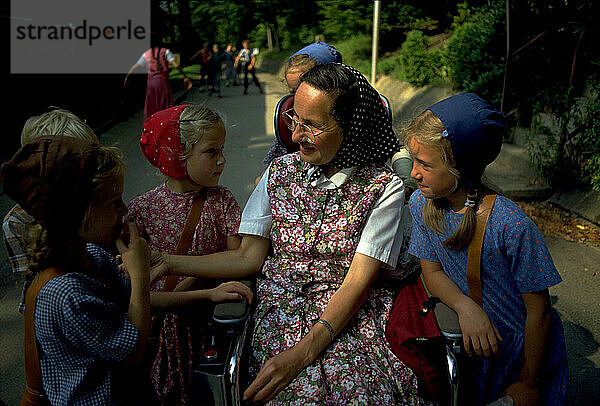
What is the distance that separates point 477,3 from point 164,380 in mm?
12079

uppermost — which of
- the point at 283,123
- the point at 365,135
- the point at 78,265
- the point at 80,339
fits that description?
the point at 365,135

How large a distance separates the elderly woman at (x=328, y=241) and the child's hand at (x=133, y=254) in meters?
0.50

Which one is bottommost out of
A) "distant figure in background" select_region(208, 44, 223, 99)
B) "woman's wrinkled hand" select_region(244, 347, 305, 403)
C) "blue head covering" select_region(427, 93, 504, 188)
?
"distant figure in background" select_region(208, 44, 223, 99)

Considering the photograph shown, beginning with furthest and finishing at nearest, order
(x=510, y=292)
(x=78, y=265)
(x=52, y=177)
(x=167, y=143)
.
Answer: (x=167, y=143) → (x=510, y=292) → (x=78, y=265) → (x=52, y=177)

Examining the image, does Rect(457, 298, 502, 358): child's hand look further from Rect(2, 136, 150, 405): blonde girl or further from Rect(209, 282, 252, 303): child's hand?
Rect(2, 136, 150, 405): blonde girl

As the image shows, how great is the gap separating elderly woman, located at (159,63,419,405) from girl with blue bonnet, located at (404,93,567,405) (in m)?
0.20

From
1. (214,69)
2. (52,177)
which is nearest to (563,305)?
(52,177)

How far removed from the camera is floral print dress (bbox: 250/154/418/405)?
176 cm

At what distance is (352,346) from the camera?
1.85 m

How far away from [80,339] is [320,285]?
3.07 ft

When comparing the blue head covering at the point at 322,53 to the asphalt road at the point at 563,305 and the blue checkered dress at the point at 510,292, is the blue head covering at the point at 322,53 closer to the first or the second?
the asphalt road at the point at 563,305

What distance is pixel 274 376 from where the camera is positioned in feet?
5.64

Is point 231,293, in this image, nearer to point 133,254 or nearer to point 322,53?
point 133,254

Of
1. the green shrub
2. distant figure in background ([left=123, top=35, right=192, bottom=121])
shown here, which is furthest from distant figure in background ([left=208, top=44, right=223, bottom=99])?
the green shrub
